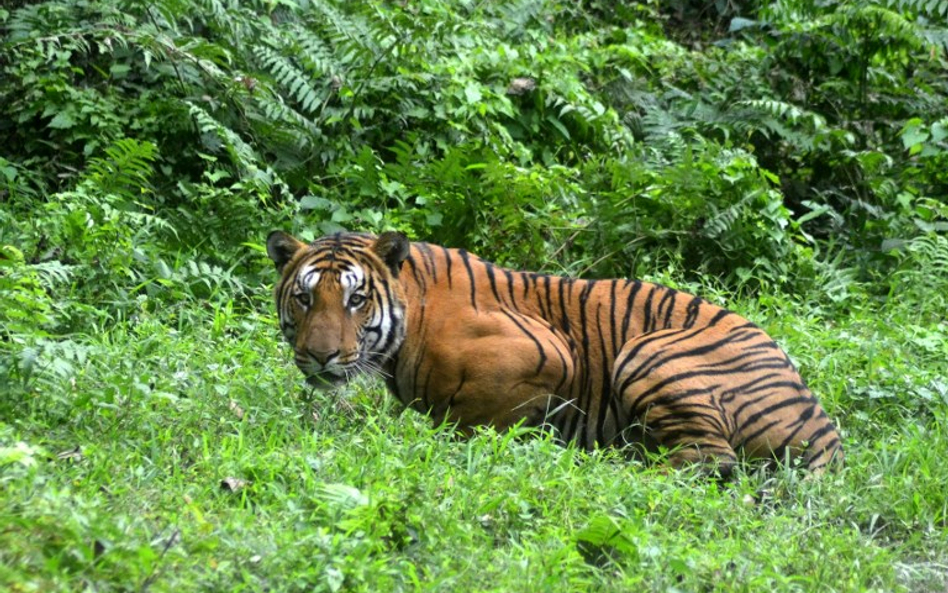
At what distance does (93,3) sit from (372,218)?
252cm

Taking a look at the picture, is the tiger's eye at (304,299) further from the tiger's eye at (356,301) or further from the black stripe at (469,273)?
the black stripe at (469,273)

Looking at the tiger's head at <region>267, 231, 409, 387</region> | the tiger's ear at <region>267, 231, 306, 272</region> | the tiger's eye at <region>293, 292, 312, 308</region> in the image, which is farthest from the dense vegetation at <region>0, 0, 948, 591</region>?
the tiger's ear at <region>267, 231, 306, 272</region>

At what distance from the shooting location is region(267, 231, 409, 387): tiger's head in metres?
5.41

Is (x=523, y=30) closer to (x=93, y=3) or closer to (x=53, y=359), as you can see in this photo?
(x=93, y=3)

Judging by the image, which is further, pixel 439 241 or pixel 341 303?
pixel 439 241

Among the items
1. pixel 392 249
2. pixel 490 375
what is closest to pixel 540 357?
pixel 490 375

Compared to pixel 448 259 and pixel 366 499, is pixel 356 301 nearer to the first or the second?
pixel 448 259

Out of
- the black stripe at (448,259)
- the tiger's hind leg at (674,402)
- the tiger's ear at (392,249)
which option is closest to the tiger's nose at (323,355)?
the tiger's ear at (392,249)

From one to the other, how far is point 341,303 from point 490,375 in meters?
0.74

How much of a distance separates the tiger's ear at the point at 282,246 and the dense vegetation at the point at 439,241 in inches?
22.6

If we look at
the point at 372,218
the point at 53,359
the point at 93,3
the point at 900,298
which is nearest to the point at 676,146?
the point at 900,298

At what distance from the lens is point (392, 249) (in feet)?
18.6

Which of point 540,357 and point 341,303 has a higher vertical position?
point 341,303

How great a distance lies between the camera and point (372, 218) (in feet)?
24.8
